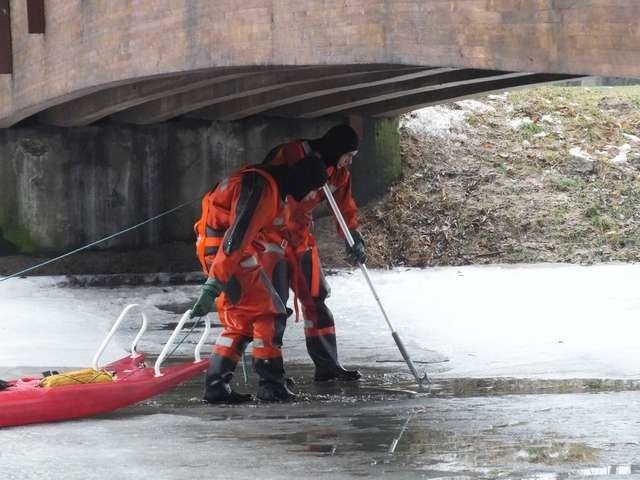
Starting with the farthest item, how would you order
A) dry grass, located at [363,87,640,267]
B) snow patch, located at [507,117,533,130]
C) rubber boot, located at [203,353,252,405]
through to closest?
snow patch, located at [507,117,533,130] → dry grass, located at [363,87,640,267] → rubber boot, located at [203,353,252,405]

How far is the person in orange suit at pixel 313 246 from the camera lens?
10.1 meters

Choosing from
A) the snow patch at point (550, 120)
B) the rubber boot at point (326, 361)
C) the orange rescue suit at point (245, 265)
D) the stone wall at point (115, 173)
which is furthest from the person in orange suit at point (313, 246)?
the snow patch at point (550, 120)

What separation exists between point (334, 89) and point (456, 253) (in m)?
3.23

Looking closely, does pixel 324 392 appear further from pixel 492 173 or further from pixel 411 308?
pixel 492 173

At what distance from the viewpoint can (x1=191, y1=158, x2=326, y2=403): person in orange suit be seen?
9430 millimetres

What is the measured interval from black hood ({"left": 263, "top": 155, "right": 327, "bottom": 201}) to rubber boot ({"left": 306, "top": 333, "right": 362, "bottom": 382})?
60.1 inches

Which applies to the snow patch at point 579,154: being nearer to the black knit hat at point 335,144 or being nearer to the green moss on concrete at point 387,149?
the green moss on concrete at point 387,149

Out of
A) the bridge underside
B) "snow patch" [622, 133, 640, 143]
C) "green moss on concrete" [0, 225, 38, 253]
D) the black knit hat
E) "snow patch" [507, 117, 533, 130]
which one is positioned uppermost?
the bridge underside

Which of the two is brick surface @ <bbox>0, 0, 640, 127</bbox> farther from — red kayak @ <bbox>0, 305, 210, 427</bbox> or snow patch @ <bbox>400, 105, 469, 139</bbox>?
snow patch @ <bbox>400, 105, 469, 139</bbox>

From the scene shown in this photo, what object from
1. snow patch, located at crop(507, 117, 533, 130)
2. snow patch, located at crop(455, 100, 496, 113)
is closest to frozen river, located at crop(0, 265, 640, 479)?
snow patch, located at crop(507, 117, 533, 130)

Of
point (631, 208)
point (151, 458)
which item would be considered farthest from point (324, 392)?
point (631, 208)

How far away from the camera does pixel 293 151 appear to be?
10102 millimetres

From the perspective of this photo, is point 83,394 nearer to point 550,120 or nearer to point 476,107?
point 550,120

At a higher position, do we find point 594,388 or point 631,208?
point 631,208
